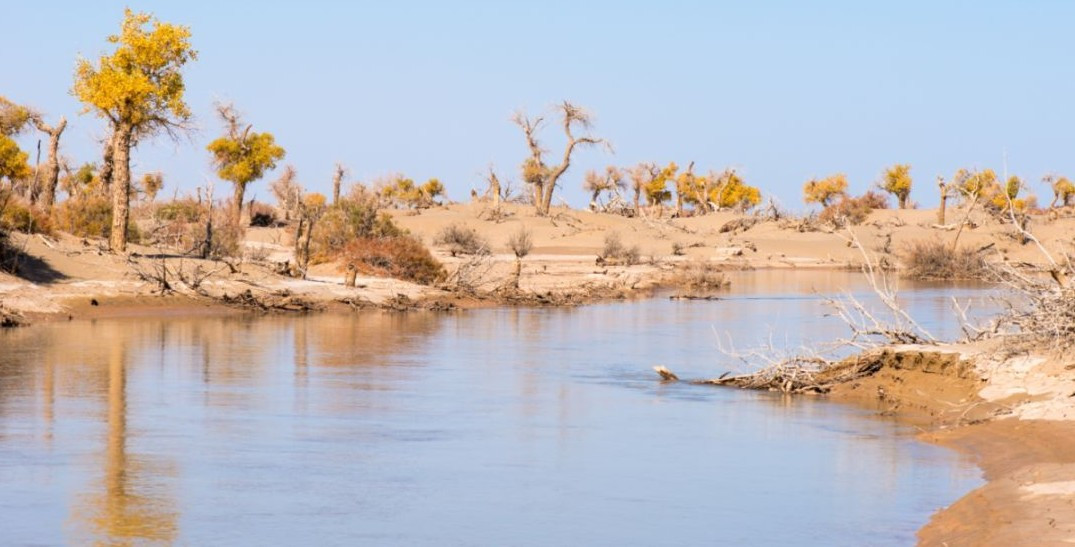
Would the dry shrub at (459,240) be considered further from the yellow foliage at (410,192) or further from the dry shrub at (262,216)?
the yellow foliage at (410,192)

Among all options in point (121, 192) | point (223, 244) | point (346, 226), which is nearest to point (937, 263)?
point (346, 226)

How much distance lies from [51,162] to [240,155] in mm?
17429

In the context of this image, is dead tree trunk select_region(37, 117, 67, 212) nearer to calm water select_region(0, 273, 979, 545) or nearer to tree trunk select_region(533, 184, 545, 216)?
calm water select_region(0, 273, 979, 545)

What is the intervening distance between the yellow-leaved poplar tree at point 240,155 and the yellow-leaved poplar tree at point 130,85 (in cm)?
2489

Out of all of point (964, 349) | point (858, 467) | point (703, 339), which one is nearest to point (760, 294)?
point (703, 339)

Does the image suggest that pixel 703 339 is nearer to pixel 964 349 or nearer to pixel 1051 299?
pixel 964 349

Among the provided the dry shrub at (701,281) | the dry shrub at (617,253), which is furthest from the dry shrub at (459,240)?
the dry shrub at (701,281)

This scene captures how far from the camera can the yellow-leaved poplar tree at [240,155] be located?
56500mm

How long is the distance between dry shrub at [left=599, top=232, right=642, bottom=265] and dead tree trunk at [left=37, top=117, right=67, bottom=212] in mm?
17195

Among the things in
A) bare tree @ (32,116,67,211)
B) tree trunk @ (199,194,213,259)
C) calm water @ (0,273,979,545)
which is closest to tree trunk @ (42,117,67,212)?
bare tree @ (32,116,67,211)

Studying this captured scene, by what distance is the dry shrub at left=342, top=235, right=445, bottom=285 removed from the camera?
33500mm

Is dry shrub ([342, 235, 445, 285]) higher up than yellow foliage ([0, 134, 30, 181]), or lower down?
lower down

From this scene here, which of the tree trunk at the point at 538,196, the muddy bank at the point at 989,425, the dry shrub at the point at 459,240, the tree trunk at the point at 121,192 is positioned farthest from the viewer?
the tree trunk at the point at 538,196

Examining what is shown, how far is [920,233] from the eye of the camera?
204ft
